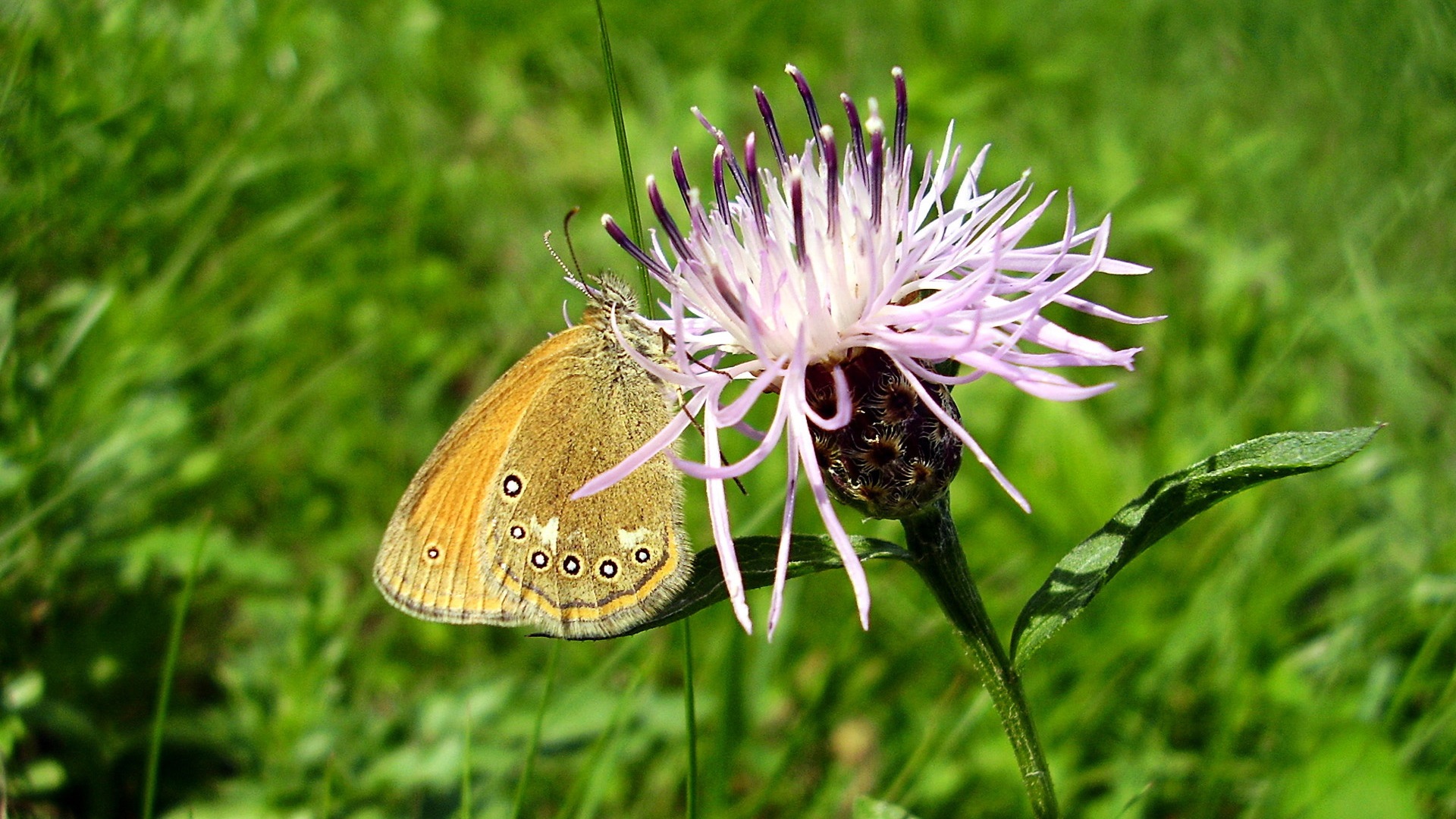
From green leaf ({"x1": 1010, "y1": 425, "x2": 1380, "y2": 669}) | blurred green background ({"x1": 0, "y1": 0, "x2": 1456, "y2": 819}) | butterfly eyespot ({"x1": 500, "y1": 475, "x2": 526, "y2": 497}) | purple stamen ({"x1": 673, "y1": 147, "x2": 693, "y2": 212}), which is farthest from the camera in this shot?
blurred green background ({"x1": 0, "y1": 0, "x2": 1456, "y2": 819})

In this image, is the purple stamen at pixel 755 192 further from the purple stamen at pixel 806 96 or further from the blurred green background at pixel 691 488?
the blurred green background at pixel 691 488

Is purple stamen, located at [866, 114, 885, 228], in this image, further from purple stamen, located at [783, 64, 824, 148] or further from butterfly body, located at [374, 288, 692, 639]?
butterfly body, located at [374, 288, 692, 639]

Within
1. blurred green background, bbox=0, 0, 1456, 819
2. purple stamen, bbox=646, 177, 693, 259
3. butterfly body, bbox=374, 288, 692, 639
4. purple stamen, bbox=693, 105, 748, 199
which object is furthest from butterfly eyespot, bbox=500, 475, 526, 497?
purple stamen, bbox=693, 105, 748, 199

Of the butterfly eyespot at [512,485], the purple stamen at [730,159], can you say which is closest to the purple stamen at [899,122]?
the purple stamen at [730,159]

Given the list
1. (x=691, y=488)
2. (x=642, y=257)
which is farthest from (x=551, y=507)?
(x=691, y=488)

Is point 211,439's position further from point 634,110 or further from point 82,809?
point 634,110

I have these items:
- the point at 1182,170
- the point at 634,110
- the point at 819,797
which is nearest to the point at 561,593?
the point at 819,797

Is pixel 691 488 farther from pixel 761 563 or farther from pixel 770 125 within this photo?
pixel 761 563
